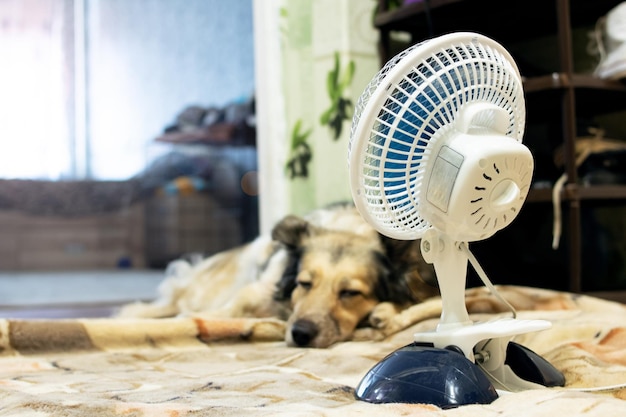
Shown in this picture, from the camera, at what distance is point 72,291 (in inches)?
130

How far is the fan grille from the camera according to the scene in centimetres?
94

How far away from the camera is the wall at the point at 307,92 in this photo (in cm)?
253

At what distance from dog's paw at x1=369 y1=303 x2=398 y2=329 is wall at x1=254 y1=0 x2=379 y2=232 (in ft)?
2.50

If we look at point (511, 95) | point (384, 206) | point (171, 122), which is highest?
point (171, 122)

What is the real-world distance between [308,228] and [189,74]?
69.6 inches

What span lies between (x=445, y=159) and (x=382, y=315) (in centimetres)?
91

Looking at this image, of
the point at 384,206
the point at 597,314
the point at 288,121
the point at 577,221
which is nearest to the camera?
the point at 384,206

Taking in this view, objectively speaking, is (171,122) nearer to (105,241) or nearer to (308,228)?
(105,241)

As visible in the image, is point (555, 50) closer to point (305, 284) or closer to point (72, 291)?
point (305, 284)

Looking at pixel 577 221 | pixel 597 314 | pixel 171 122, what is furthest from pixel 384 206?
pixel 171 122

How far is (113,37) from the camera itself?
11.2 ft

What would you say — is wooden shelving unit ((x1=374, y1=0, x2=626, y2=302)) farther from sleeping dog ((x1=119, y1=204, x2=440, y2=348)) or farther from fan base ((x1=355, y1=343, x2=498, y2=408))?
fan base ((x1=355, y1=343, x2=498, y2=408))

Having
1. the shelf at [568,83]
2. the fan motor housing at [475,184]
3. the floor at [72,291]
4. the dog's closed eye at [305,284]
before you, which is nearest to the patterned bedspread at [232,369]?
the dog's closed eye at [305,284]

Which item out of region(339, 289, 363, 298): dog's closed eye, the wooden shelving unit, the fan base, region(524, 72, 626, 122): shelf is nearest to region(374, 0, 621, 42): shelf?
the wooden shelving unit
